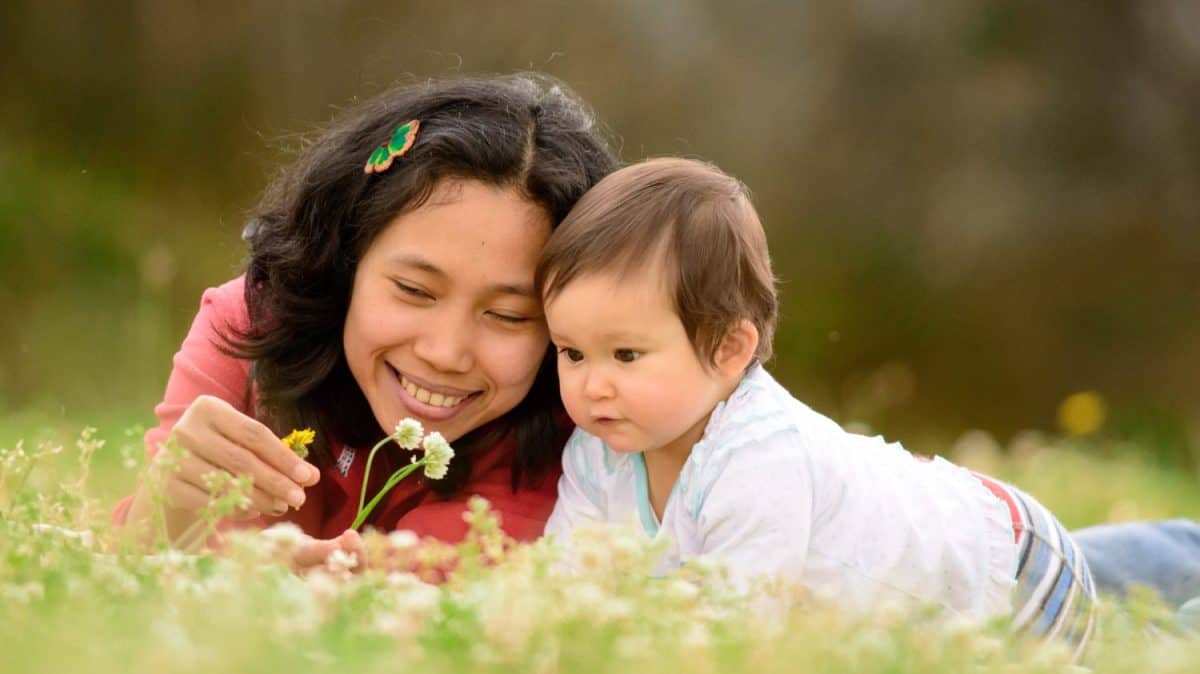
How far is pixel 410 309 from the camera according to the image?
2969 millimetres

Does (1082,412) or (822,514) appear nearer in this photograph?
(822,514)

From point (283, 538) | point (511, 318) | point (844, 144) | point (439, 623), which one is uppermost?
point (844, 144)

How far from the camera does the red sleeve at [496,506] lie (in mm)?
3246

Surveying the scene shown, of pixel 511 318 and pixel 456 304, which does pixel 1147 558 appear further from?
pixel 456 304

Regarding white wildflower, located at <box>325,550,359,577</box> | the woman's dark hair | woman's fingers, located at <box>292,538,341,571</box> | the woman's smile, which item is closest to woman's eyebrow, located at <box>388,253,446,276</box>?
the woman's dark hair

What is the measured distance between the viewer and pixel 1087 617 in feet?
9.39

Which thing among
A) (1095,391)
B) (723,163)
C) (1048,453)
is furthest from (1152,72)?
(1048,453)

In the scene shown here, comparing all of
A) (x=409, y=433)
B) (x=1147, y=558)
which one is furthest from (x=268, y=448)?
(x=1147, y=558)

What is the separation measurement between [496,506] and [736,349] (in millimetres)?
799

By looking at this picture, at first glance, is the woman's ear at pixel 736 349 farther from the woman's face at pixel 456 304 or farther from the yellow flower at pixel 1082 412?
the yellow flower at pixel 1082 412

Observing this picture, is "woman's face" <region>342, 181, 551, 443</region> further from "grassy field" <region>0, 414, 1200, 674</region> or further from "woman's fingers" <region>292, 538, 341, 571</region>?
"grassy field" <region>0, 414, 1200, 674</region>

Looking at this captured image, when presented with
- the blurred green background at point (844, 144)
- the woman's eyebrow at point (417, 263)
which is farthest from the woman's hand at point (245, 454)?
the blurred green background at point (844, 144)

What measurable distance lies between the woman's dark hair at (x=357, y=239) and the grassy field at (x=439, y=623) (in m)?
1.10

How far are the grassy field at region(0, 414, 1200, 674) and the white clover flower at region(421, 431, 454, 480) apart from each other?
0.79 feet
